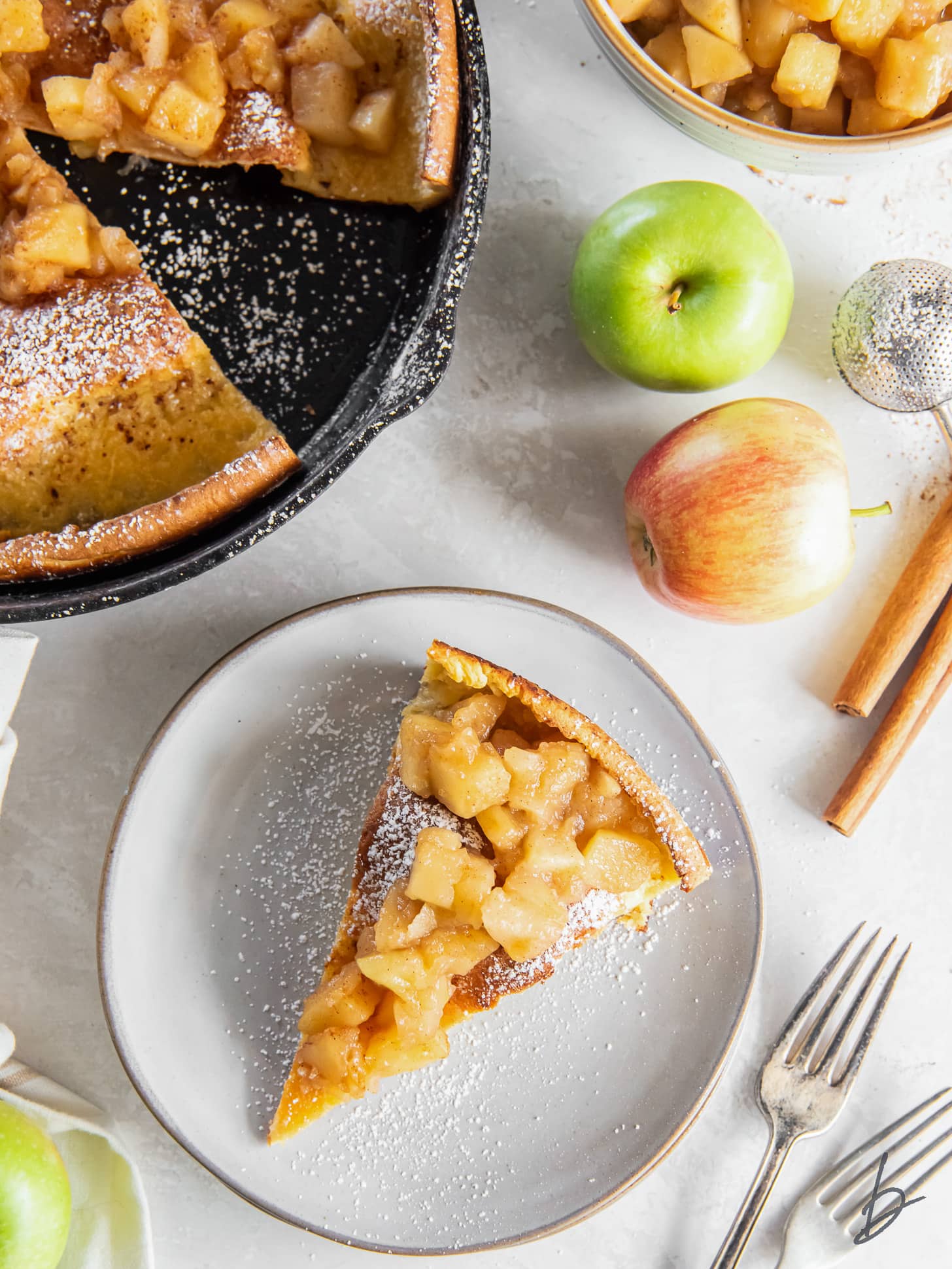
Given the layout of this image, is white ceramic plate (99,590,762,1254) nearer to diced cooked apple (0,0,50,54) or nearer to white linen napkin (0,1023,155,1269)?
white linen napkin (0,1023,155,1269)

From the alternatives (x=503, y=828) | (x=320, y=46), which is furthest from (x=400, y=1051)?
(x=320, y=46)

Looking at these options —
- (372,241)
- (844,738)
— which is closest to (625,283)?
(372,241)

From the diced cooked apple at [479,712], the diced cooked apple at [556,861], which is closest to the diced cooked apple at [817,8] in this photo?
the diced cooked apple at [479,712]

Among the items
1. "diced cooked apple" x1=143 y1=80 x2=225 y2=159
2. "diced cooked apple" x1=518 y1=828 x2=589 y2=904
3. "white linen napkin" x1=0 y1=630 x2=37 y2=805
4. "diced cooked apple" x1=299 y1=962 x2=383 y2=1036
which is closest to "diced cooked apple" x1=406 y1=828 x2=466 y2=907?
"diced cooked apple" x1=518 y1=828 x2=589 y2=904

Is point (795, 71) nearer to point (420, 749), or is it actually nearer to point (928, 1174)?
point (420, 749)

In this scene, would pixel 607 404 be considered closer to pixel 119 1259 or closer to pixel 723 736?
pixel 723 736
